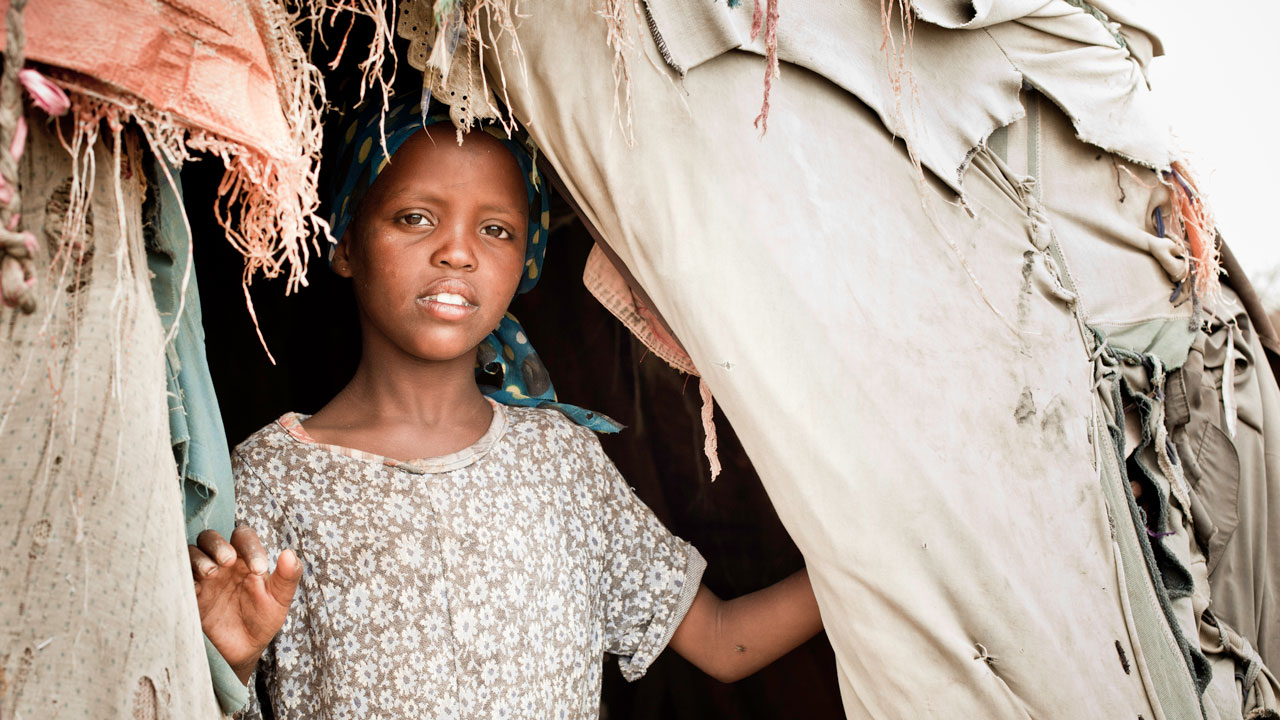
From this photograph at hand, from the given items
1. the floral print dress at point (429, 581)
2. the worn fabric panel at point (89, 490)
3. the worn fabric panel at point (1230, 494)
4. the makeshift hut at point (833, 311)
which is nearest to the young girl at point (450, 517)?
the floral print dress at point (429, 581)

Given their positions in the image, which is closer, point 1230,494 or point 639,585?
point 1230,494

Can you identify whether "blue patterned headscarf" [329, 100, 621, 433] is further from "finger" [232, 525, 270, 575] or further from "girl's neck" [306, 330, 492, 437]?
"finger" [232, 525, 270, 575]

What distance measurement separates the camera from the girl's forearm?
67.5 inches

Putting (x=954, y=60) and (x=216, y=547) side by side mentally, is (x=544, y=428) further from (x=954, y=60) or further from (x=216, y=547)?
(x=954, y=60)

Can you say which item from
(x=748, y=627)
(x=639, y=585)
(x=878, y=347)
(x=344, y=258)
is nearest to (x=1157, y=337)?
(x=878, y=347)

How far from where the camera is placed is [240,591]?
3.76 feet

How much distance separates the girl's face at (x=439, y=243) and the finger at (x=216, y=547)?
555 mm

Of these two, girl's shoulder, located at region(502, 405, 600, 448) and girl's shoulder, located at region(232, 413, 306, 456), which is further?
girl's shoulder, located at region(502, 405, 600, 448)

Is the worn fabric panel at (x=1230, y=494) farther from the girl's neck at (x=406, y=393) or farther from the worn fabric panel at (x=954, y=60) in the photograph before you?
the girl's neck at (x=406, y=393)

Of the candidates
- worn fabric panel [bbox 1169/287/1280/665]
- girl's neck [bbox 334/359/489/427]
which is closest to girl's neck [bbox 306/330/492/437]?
girl's neck [bbox 334/359/489/427]

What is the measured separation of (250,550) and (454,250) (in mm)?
639

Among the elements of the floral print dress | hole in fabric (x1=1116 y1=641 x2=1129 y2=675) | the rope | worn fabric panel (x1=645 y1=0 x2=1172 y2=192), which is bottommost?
hole in fabric (x1=1116 y1=641 x2=1129 y2=675)

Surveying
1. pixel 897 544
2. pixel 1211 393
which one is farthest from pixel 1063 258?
pixel 897 544

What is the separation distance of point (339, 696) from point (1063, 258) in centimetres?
129
